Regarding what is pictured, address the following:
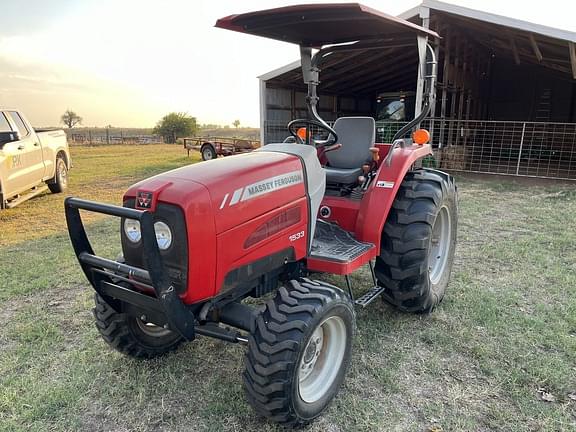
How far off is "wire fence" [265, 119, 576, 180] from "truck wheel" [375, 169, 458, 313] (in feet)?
21.8

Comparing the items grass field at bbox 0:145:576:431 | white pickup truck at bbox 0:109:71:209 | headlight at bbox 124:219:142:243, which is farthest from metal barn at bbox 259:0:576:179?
headlight at bbox 124:219:142:243

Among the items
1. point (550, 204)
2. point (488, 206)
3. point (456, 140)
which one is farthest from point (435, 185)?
point (456, 140)

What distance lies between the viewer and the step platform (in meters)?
2.56

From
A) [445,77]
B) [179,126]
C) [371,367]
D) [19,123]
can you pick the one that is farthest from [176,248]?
[179,126]

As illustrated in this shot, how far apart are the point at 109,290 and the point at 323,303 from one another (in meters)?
1.04

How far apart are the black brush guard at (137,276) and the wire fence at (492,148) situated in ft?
26.9

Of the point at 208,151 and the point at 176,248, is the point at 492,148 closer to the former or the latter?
the point at 208,151

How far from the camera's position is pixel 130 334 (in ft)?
8.18

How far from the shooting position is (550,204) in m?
6.91

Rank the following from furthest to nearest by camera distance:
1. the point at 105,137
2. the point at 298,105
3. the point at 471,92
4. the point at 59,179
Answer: the point at 105,137 → the point at 471,92 → the point at 298,105 → the point at 59,179

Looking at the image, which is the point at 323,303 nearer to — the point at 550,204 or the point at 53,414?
the point at 53,414

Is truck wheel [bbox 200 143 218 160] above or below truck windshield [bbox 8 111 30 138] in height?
below

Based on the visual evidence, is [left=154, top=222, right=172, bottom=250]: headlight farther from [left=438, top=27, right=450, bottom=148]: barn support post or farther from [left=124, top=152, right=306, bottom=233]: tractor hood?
[left=438, top=27, right=450, bottom=148]: barn support post

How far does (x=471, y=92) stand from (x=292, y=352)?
45.8 ft
